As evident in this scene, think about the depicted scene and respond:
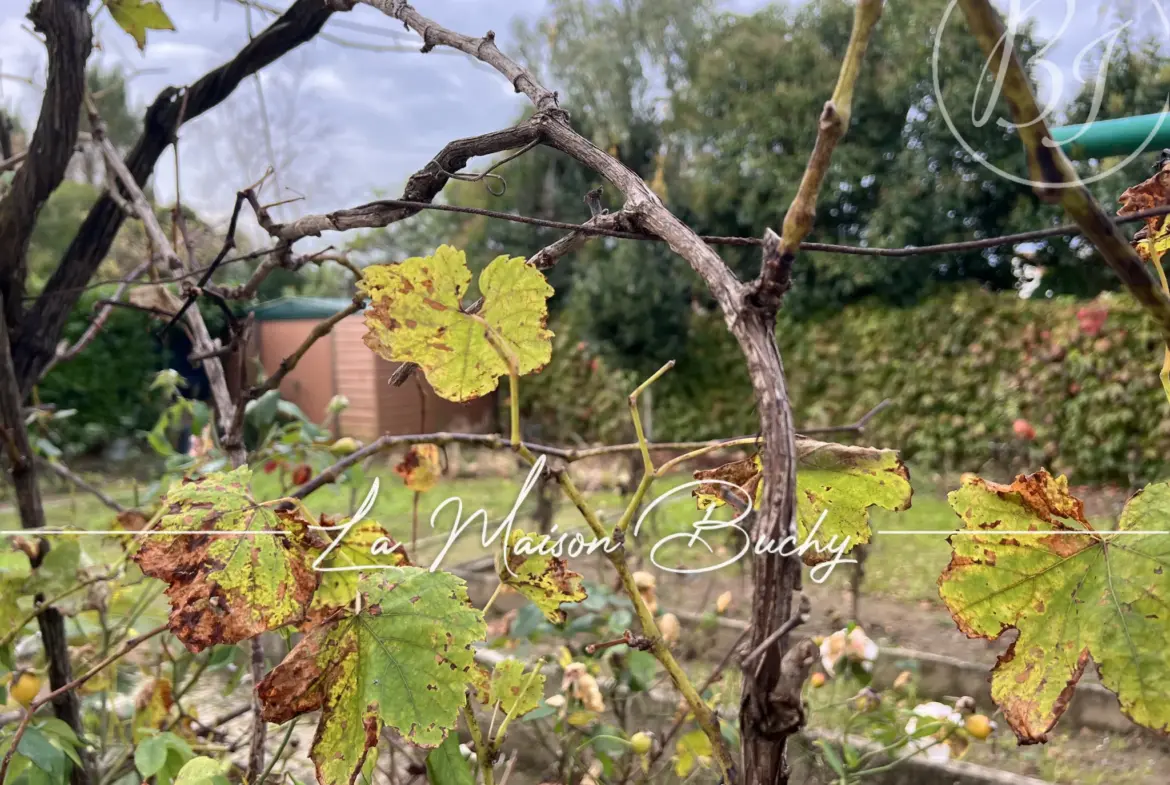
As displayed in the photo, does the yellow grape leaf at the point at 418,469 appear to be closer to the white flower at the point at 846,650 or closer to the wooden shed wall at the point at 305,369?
the white flower at the point at 846,650

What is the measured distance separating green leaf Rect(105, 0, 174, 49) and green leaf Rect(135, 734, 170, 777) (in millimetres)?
616

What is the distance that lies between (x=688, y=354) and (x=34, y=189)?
245 inches

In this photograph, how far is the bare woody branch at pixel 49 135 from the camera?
26.6 inches

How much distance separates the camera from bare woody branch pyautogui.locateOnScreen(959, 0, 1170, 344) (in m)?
0.20

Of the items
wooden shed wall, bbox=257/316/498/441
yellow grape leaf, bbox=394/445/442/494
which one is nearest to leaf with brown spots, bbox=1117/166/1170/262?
yellow grape leaf, bbox=394/445/442/494

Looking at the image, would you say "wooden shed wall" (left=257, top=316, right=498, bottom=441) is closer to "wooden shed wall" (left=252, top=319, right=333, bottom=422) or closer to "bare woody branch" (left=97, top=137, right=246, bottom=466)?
"wooden shed wall" (left=252, top=319, right=333, bottom=422)

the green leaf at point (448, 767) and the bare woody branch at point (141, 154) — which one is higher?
the bare woody branch at point (141, 154)

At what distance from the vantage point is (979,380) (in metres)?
5.36

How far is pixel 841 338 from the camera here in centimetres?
A: 605

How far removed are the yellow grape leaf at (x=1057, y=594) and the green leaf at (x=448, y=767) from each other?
0.29 metres

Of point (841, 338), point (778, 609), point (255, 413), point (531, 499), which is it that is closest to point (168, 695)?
point (255, 413)

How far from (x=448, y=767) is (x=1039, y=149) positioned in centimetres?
43

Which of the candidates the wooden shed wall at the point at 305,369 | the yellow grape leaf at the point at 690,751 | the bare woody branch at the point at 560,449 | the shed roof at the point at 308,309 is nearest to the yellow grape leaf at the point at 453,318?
the bare woody branch at the point at 560,449

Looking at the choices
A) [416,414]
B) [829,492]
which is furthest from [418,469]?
[416,414]
